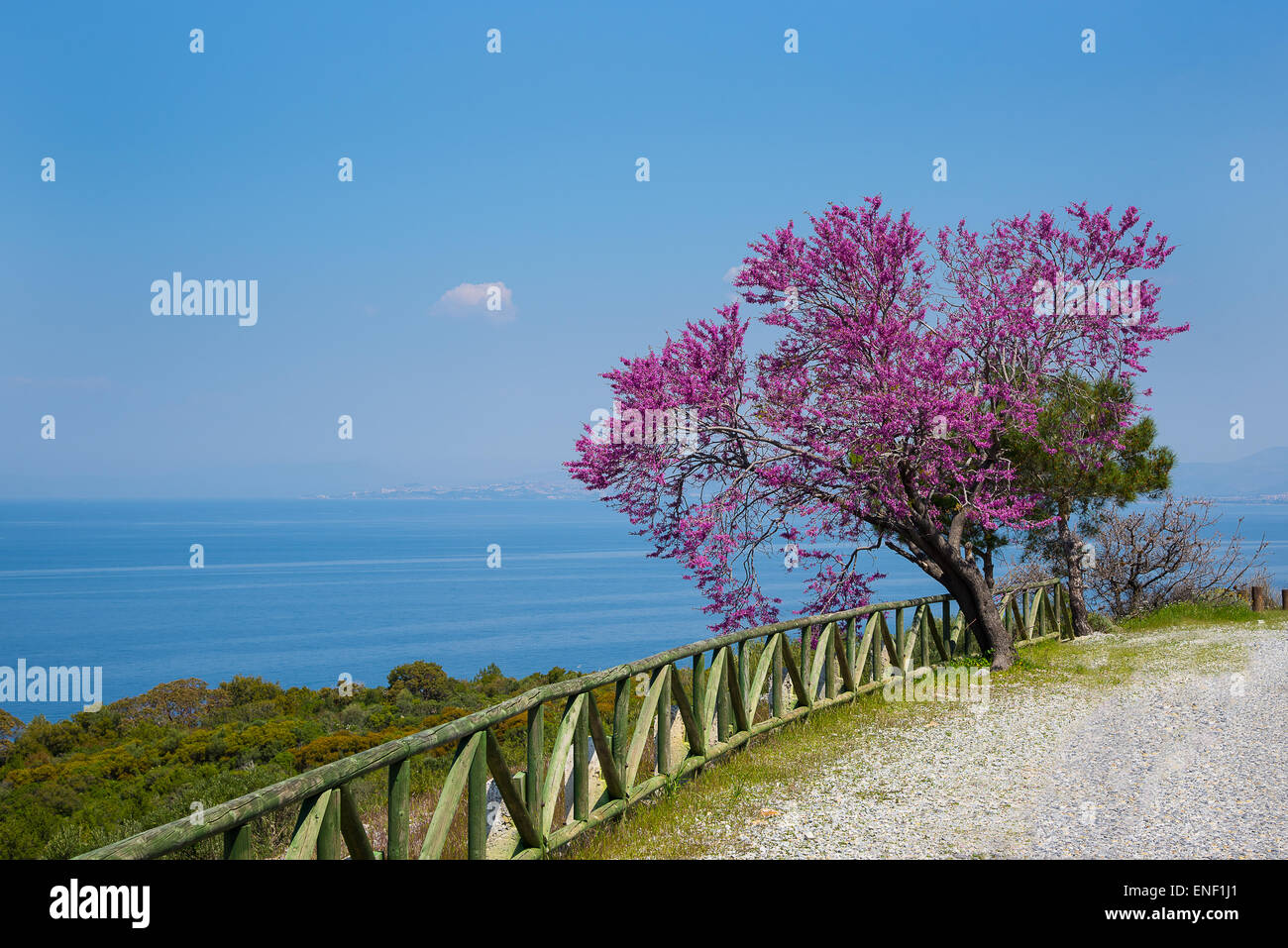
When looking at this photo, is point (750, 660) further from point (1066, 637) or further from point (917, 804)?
point (1066, 637)

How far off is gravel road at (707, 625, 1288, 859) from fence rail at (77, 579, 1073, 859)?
927mm

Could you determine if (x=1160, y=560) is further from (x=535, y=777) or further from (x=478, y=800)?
(x=478, y=800)

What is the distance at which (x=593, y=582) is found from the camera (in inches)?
6225

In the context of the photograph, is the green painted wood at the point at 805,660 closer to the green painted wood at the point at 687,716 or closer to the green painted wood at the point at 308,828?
the green painted wood at the point at 687,716

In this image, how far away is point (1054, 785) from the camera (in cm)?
849

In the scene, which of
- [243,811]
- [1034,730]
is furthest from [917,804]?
[243,811]

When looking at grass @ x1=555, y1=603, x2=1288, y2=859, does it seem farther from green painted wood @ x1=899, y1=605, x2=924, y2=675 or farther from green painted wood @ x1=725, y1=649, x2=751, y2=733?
green painted wood @ x1=899, y1=605, x2=924, y2=675

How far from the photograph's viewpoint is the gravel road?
682cm

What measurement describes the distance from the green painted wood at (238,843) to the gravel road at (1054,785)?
11.4 ft

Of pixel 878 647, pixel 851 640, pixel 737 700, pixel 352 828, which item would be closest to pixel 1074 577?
pixel 878 647

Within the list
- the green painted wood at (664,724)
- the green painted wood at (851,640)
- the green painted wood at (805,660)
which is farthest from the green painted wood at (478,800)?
the green painted wood at (851,640)

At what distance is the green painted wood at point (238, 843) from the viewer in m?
4.11

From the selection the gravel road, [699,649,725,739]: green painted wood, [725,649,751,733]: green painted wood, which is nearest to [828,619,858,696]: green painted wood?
the gravel road
